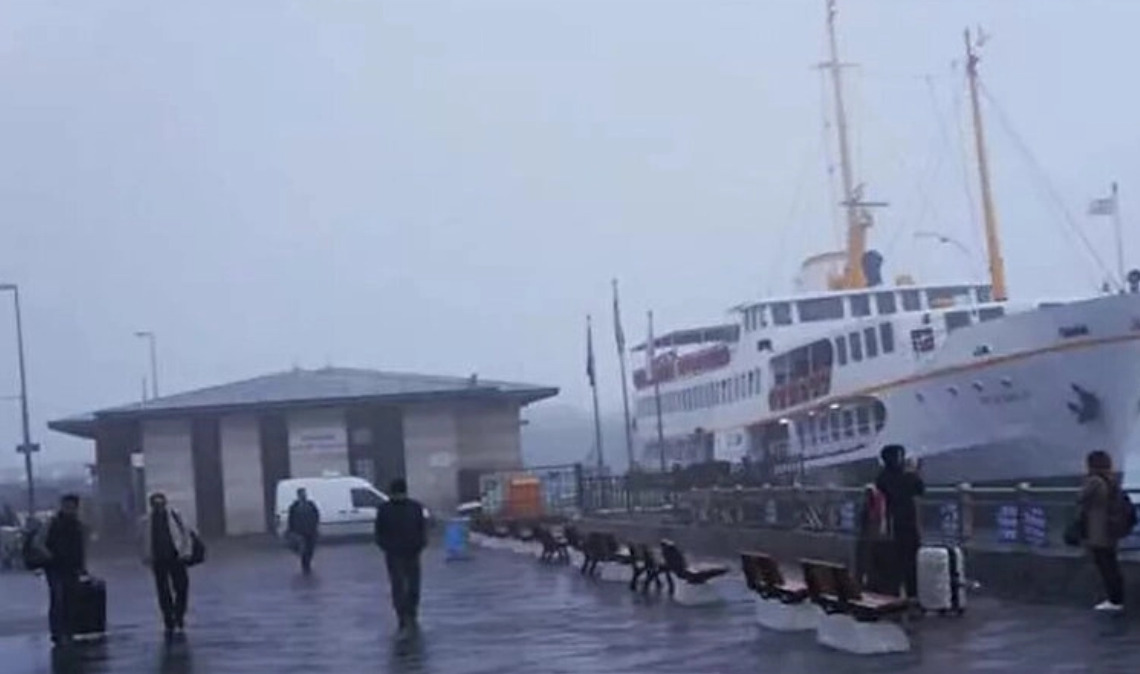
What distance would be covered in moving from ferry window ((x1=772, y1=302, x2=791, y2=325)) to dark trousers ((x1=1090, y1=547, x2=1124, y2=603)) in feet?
135

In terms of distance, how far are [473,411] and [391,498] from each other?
45955 millimetres

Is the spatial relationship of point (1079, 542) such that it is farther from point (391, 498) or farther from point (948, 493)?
point (391, 498)

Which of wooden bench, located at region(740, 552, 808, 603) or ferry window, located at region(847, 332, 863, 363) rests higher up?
ferry window, located at region(847, 332, 863, 363)

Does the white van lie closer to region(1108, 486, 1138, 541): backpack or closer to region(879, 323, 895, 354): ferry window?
region(879, 323, 895, 354): ferry window

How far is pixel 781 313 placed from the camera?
60.8 metres

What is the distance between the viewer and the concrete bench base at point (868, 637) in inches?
694

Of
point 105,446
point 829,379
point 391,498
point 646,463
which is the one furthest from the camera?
point 105,446

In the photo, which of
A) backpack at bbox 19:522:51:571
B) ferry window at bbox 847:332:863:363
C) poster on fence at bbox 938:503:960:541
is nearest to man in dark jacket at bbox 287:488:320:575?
backpack at bbox 19:522:51:571

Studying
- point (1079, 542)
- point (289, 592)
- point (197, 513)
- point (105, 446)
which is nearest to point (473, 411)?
point (197, 513)

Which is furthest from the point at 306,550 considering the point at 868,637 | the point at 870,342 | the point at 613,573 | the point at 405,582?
the point at 868,637

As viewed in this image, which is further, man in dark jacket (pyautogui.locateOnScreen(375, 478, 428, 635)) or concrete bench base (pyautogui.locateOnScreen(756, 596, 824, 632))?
man in dark jacket (pyautogui.locateOnScreen(375, 478, 428, 635))

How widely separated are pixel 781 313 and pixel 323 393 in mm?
15665

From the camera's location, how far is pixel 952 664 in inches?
651

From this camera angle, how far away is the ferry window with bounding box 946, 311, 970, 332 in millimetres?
51594
